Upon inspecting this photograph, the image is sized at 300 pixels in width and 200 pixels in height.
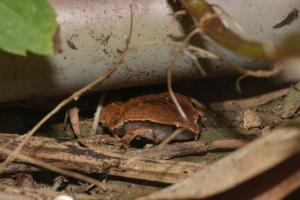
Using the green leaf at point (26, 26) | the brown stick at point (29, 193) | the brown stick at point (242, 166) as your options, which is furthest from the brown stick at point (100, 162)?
the green leaf at point (26, 26)

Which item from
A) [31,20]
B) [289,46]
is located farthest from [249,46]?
[31,20]

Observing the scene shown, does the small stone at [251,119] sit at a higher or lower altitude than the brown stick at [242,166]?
higher

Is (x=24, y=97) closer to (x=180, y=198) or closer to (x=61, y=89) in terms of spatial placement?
(x=61, y=89)

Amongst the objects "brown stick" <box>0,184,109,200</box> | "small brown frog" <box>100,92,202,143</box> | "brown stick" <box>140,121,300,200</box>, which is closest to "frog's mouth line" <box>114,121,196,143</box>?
"small brown frog" <box>100,92,202,143</box>

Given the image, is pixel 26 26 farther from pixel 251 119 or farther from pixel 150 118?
pixel 251 119

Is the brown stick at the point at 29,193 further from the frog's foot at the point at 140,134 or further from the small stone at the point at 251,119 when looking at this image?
the small stone at the point at 251,119

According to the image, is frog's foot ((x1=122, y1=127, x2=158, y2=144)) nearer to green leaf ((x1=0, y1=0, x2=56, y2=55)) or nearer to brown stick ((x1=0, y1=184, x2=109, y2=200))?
brown stick ((x1=0, y1=184, x2=109, y2=200))
